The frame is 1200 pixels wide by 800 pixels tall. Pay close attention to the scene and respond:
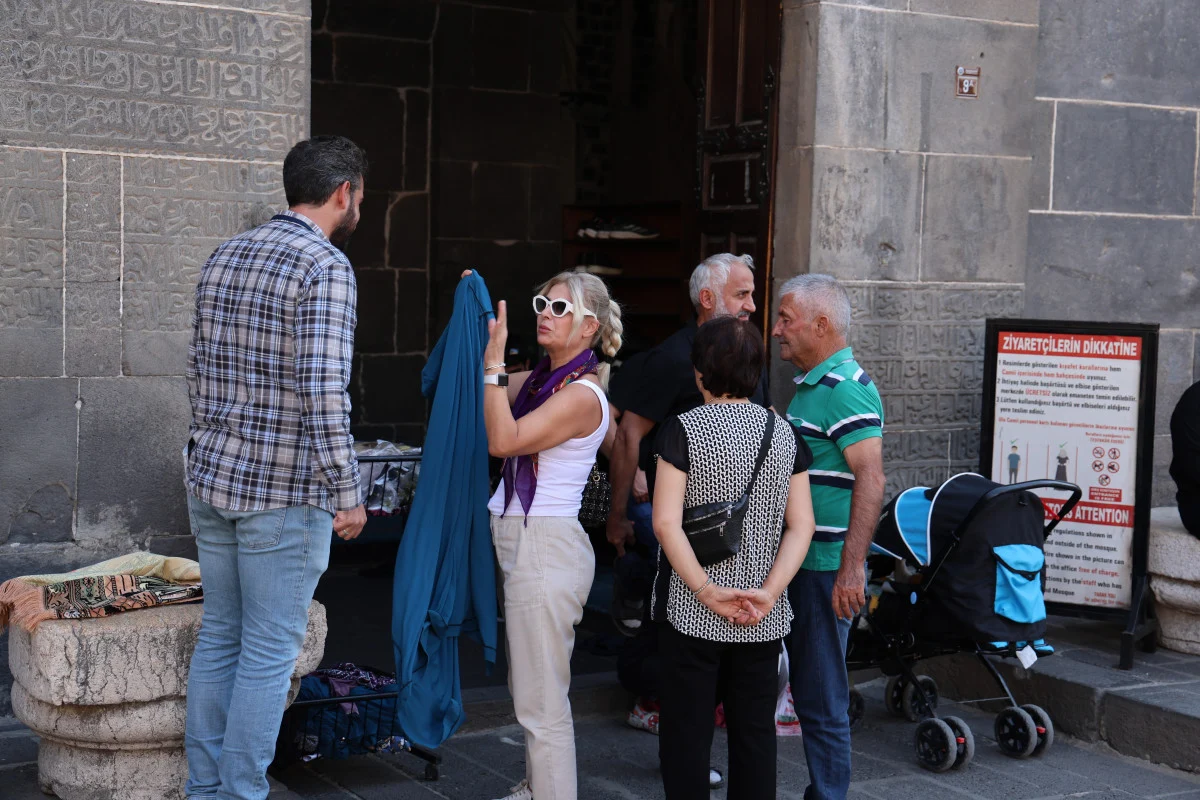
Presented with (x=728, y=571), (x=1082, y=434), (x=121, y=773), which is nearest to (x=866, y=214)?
(x=1082, y=434)

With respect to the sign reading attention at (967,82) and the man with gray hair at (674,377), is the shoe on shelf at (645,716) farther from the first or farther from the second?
the sign reading attention at (967,82)

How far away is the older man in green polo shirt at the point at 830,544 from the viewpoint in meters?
4.45

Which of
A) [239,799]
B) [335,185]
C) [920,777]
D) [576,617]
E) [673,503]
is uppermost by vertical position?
[335,185]

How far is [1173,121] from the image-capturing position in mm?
7742

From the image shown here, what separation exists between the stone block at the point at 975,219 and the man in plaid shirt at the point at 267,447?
385 cm

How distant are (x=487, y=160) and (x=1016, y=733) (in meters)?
7.07

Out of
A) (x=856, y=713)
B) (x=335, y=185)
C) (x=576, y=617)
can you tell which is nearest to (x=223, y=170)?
(x=335, y=185)

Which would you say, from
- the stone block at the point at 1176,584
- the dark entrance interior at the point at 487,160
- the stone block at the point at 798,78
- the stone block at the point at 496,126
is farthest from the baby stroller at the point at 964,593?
the stone block at the point at 496,126

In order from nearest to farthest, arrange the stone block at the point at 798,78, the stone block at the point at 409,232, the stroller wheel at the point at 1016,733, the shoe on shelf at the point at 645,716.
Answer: the stroller wheel at the point at 1016,733 < the shoe on shelf at the point at 645,716 < the stone block at the point at 798,78 < the stone block at the point at 409,232

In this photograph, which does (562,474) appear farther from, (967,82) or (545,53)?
(545,53)

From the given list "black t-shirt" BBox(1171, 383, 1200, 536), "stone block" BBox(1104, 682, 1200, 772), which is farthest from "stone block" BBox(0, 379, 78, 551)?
"black t-shirt" BBox(1171, 383, 1200, 536)

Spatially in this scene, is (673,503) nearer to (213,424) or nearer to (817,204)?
(213,424)

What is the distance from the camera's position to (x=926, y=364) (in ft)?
23.4

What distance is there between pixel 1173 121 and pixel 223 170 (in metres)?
5.21
